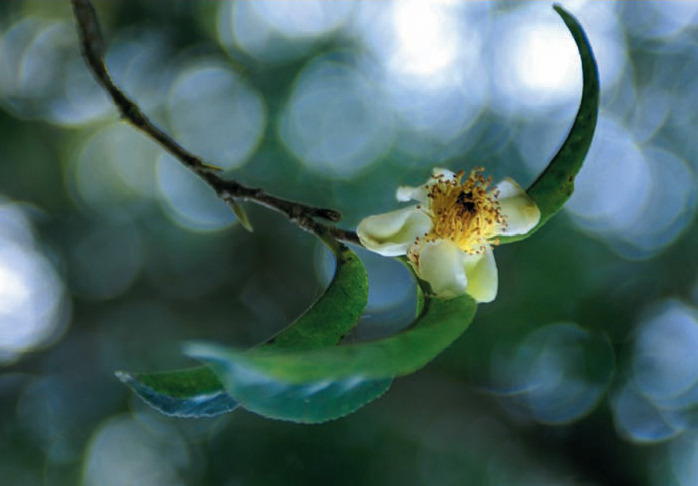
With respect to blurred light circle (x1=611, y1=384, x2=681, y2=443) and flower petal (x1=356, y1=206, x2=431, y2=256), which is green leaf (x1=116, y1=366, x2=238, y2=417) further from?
blurred light circle (x1=611, y1=384, x2=681, y2=443)

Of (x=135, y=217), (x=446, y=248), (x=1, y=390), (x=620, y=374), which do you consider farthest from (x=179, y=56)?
(x=446, y=248)

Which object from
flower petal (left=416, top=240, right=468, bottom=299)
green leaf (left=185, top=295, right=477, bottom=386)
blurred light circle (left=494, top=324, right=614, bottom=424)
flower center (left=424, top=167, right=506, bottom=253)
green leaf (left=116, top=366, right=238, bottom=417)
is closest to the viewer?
green leaf (left=185, top=295, right=477, bottom=386)

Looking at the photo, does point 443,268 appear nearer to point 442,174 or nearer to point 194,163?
point 442,174

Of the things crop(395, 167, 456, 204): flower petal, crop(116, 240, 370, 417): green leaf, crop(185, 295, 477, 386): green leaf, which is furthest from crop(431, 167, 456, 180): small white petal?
crop(185, 295, 477, 386): green leaf

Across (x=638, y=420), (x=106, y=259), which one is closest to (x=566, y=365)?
(x=638, y=420)

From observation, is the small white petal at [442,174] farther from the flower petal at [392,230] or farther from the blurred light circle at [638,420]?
the blurred light circle at [638,420]

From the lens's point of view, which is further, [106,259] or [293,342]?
[106,259]

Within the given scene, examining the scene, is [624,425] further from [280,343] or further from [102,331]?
[280,343]
